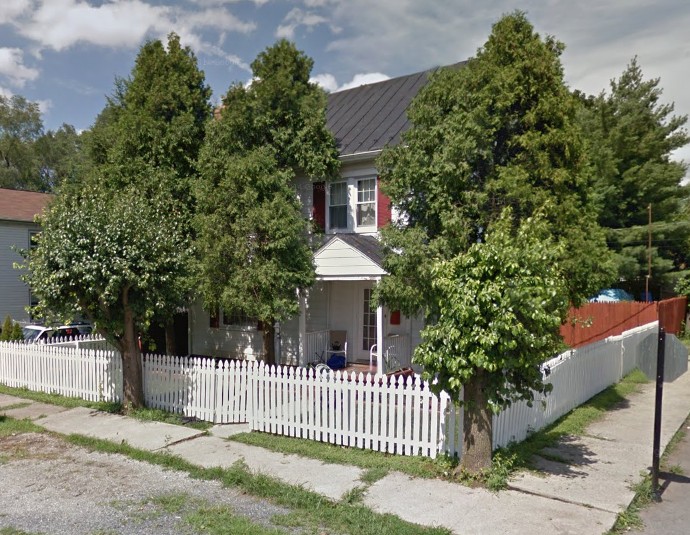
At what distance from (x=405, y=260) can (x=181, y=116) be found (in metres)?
8.05

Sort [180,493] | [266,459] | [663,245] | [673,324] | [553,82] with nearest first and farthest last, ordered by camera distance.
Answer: [180,493] < [266,459] < [553,82] < [673,324] < [663,245]

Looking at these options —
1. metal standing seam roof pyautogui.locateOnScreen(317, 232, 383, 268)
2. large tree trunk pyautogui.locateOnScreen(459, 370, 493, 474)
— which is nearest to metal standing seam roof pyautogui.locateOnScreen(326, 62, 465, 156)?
metal standing seam roof pyautogui.locateOnScreen(317, 232, 383, 268)

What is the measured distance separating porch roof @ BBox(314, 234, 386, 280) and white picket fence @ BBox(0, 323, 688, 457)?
3.32 m

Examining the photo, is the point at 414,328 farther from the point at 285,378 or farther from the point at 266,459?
the point at 266,459

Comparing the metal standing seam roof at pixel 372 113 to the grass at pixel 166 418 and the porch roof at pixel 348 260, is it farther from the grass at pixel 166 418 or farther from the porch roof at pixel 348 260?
the grass at pixel 166 418

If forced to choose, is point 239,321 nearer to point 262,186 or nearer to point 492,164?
point 262,186

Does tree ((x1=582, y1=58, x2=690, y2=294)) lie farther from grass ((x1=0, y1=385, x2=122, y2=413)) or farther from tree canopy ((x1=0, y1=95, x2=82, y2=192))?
tree canopy ((x1=0, y1=95, x2=82, y2=192))

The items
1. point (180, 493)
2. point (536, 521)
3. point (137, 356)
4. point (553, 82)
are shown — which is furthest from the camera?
point (137, 356)

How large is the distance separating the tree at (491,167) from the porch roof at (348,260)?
2638 millimetres

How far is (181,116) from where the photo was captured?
537 inches

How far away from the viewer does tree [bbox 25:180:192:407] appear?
28.6 feet

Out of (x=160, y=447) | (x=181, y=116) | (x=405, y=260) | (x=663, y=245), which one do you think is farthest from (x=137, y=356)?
(x=663, y=245)

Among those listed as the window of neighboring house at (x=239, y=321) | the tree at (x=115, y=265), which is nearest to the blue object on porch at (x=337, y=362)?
the window of neighboring house at (x=239, y=321)

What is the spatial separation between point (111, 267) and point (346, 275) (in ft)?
16.5
